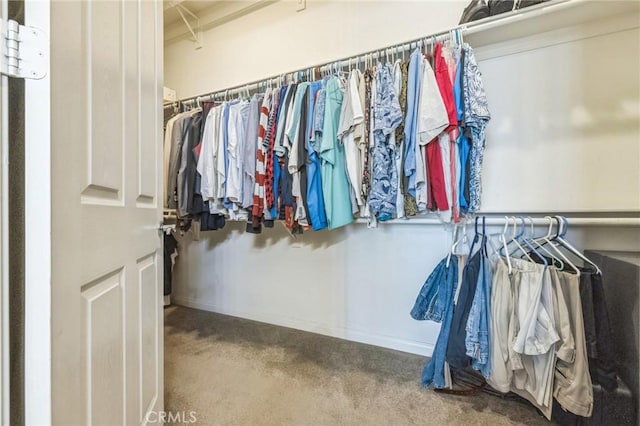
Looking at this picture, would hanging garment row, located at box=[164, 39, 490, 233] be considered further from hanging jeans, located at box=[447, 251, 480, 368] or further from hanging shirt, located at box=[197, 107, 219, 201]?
hanging jeans, located at box=[447, 251, 480, 368]

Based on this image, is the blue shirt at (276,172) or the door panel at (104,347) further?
the blue shirt at (276,172)

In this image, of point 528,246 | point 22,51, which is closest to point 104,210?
point 22,51

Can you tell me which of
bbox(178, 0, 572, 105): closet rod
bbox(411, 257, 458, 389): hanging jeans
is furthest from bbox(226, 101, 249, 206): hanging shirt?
bbox(411, 257, 458, 389): hanging jeans

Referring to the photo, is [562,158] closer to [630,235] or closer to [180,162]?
[630,235]

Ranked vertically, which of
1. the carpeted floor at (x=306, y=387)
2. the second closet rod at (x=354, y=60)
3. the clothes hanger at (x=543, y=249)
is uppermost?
the second closet rod at (x=354, y=60)

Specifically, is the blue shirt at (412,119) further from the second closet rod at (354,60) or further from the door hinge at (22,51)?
the door hinge at (22,51)

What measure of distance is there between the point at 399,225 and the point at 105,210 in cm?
155

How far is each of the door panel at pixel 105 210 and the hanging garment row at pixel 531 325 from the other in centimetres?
129

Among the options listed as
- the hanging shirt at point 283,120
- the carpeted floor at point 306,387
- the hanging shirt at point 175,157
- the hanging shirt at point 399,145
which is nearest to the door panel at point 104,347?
the carpeted floor at point 306,387

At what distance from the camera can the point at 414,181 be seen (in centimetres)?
129

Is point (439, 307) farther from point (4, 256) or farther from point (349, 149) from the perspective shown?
point (4, 256)

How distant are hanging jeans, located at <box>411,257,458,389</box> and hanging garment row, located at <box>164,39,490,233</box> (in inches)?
11.9

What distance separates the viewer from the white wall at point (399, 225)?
4.39 feet

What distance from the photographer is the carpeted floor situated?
1.22 metres
